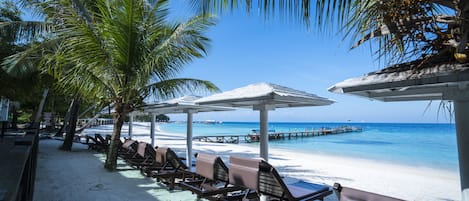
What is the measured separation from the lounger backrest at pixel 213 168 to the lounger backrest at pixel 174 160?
3.53 ft

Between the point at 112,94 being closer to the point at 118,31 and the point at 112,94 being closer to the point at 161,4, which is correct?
the point at 118,31

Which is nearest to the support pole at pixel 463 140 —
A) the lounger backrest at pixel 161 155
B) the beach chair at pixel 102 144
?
the lounger backrest at pixel 161 155

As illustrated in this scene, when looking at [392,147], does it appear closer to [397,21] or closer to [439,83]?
[439,83]

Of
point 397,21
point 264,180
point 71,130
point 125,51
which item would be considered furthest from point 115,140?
point 397,21

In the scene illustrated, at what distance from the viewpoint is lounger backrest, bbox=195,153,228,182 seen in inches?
175

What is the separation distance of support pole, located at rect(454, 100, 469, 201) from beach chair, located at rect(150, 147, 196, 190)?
14.4ft

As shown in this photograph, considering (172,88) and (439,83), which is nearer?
(439,83)

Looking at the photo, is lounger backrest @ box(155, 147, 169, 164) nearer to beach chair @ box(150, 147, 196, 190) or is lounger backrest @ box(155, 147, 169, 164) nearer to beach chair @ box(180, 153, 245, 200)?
beach chair @ box(150, 147, 196, 190)

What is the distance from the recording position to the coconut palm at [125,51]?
579 cm

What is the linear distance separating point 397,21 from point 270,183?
2.61 meters

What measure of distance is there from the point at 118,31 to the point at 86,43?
0.77m

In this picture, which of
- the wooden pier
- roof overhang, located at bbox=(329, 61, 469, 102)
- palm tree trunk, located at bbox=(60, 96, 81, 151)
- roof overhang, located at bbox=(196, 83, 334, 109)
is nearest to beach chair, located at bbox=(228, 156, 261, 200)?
roof overhang, located at bbox=(196, 83, 334, 109)

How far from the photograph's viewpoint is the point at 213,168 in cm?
452

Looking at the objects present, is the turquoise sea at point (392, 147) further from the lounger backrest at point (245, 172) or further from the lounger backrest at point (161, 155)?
the lounger backrest at point (161, 155)
